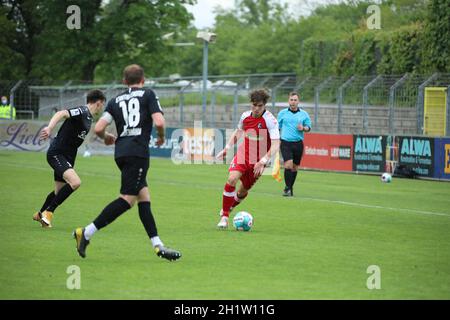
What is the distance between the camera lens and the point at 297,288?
27.4 ft

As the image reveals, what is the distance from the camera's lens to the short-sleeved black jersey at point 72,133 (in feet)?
43.4

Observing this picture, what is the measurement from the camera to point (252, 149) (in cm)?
1341

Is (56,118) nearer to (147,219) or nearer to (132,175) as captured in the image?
(132,175)

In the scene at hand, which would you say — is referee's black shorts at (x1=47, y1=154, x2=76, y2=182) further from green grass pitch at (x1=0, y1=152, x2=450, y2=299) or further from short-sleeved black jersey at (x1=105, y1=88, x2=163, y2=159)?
short-sleeved black jersey at (x1=105, y1=88, x2=163, y2=159)

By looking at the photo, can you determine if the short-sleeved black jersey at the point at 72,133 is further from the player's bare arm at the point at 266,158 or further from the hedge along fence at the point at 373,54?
the hedge along fence at the point at 373,54

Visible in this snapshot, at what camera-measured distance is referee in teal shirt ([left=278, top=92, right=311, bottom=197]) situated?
19.2 m

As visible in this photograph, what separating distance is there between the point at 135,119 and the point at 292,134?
9989mm

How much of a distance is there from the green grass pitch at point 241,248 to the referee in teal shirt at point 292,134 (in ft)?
1.70

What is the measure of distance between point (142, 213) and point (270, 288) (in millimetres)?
2166

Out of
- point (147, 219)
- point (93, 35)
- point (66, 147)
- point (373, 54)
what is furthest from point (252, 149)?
point (93, 35)

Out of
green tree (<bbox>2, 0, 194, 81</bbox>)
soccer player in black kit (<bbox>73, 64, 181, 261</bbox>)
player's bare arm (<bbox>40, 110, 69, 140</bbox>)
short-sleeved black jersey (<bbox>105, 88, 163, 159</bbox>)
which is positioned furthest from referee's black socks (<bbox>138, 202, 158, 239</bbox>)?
green tree (<bbox>2, 0, 194, 81</bbox>)

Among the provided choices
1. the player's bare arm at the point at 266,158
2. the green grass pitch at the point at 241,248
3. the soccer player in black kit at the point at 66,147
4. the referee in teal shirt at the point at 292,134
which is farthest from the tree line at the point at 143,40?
the soccer player in black kit at the point at 66,147
